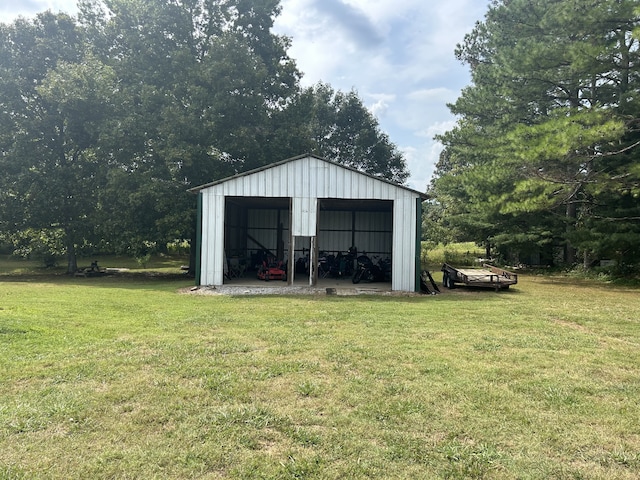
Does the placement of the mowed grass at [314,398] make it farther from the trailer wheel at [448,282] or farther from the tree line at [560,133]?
the tree line at [560,133]

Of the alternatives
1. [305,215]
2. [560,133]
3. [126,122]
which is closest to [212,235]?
[305,215]

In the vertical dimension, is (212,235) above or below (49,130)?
below

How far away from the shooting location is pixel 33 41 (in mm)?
21000

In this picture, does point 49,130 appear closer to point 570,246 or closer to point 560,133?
point 560,133

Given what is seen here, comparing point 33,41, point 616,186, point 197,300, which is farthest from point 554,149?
point 33,41

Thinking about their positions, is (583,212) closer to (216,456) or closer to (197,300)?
(197,300)

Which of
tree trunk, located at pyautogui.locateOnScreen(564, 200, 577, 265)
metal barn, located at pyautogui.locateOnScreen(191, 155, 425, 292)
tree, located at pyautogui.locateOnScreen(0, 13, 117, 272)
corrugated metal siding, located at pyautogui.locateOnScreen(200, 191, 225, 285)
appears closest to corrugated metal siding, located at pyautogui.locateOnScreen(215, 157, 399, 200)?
metal barn, located at pyautogui.locateOnScreen(191, 155, 425, 292)

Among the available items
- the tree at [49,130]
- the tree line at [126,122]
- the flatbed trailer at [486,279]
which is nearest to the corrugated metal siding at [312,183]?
the flatbed trailer at [486,279]

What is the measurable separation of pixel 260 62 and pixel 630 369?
67.7 ft

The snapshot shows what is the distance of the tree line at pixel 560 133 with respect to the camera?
45.1 feet

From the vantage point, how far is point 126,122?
19578 mm

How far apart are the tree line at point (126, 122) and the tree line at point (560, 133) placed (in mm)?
9356

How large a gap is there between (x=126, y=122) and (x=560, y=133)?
17.4m

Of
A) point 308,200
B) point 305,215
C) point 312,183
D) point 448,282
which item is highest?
point 312,183
